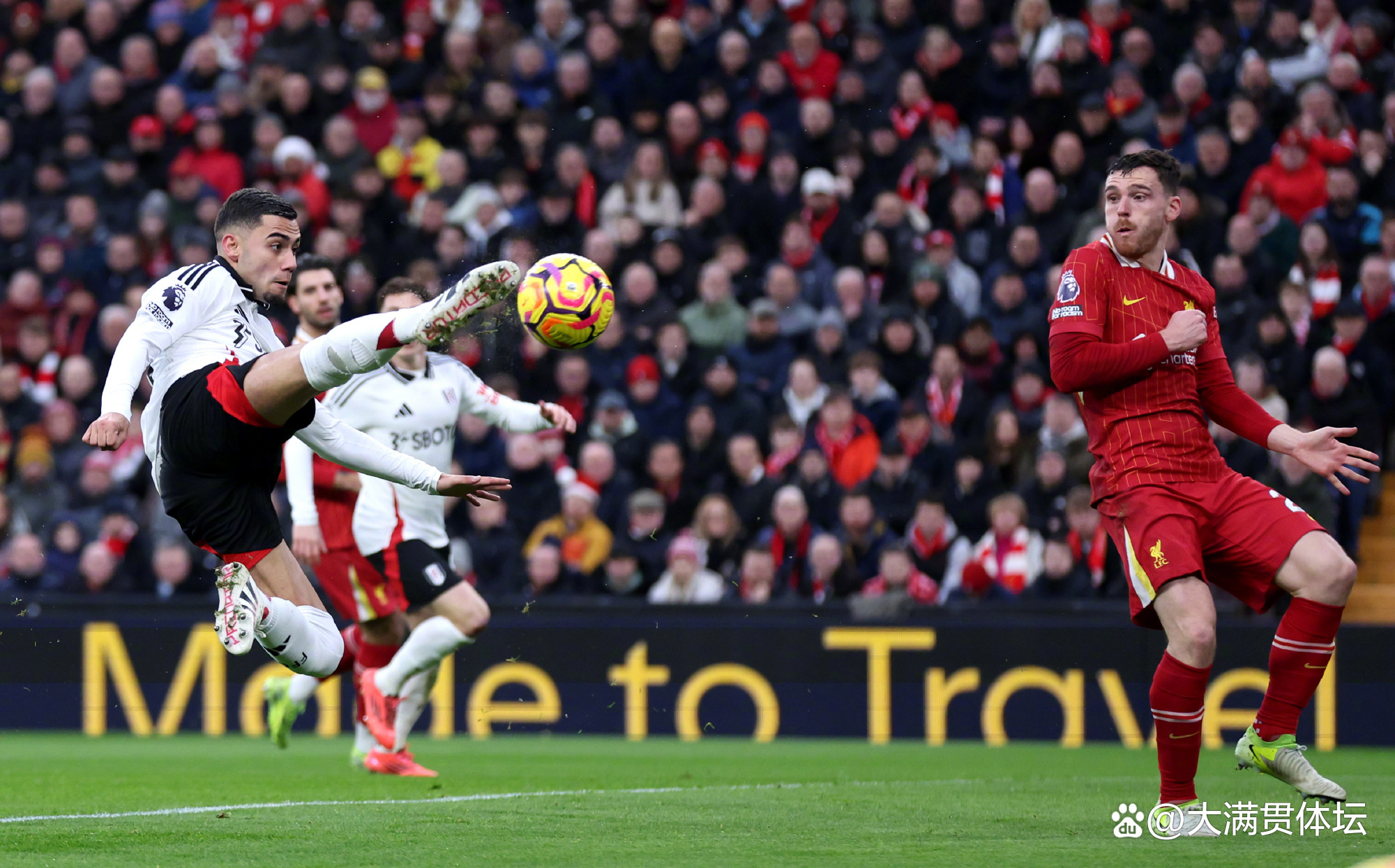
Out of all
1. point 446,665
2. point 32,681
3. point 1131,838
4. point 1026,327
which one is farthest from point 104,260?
point 1131,838

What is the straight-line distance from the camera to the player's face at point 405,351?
9.02m

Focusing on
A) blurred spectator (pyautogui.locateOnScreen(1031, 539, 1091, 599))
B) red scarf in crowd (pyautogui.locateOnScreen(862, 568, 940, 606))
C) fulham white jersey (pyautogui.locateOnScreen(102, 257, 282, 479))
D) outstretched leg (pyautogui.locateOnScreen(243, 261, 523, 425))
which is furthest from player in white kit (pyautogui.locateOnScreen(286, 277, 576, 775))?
blurred spectator (pyautogui.locateOnScreen(1031, 539, 1091, 599))

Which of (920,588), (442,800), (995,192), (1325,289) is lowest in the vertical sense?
(442,800)

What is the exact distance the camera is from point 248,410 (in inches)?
254

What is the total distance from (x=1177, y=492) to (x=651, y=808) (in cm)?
242

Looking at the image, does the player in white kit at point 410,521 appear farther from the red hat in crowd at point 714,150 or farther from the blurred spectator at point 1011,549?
the red hat in crowd at point 714,150

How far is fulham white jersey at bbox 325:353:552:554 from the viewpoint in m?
9.20

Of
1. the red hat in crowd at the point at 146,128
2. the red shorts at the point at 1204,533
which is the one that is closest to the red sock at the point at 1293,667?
the red shorts at the point at 1204,533

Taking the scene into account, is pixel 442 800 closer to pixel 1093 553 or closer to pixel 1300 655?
pixel 1300 655

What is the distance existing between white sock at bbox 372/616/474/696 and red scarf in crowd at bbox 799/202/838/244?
624 cm

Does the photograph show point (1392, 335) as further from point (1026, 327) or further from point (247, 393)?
point (247, 393)

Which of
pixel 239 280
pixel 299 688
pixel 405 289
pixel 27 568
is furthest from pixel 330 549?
pixel 27 568

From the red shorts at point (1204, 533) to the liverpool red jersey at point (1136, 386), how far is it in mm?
75

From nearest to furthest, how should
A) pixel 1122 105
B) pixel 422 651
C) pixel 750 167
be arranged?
pixel 422 651, pixel 1122 105, pixel 750 167
